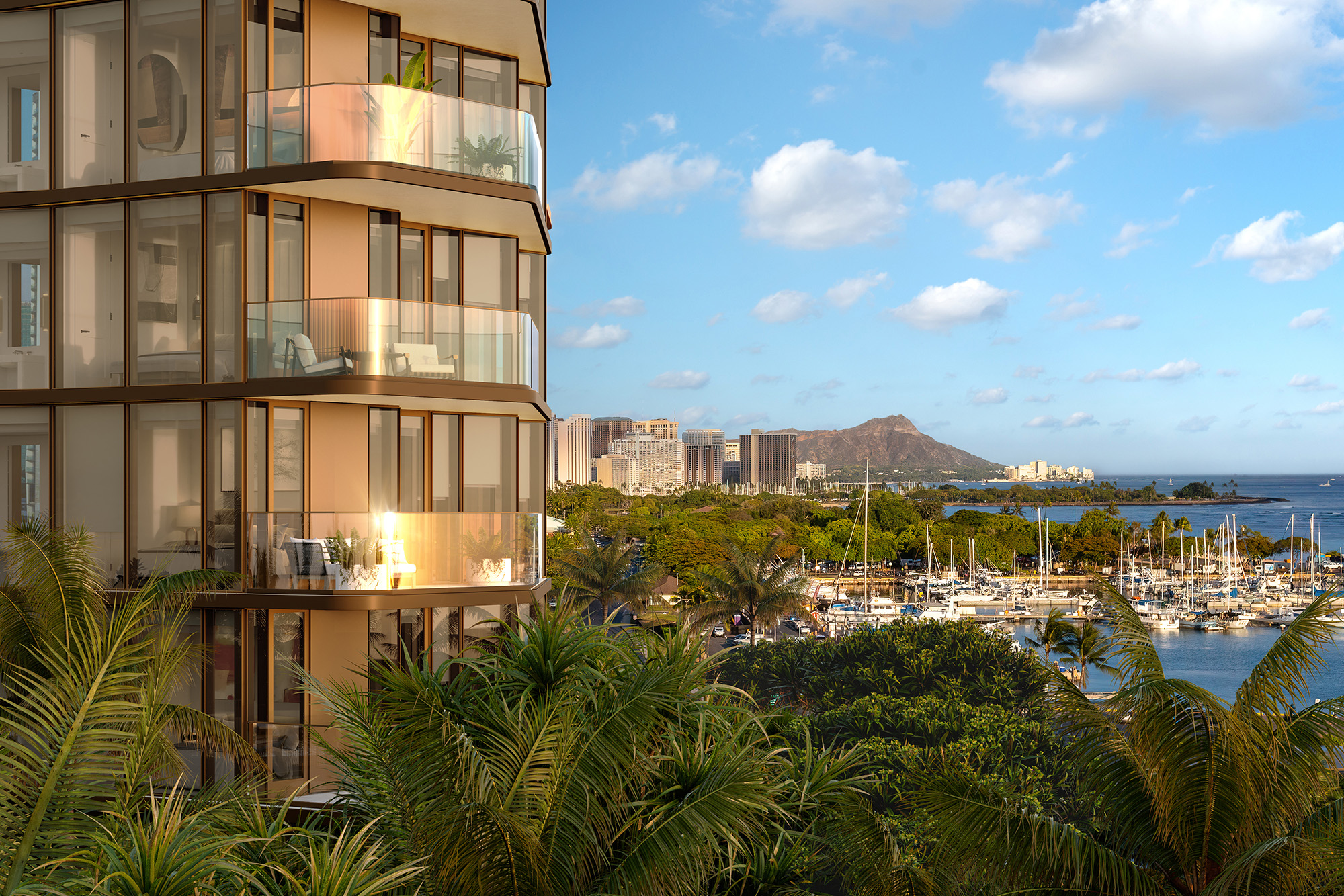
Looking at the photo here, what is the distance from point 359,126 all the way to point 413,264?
280 centimetres

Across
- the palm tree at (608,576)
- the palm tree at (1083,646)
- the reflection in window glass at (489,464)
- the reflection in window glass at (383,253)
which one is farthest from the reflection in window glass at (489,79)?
the palm tree at (1083,646)

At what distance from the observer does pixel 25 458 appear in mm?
14867

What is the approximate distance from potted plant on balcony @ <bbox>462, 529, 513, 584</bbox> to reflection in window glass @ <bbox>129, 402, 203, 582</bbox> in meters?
3.78

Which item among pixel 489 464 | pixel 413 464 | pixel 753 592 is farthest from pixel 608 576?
pixel 413 464

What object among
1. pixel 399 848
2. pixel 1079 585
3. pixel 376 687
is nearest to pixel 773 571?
pixel 376 687

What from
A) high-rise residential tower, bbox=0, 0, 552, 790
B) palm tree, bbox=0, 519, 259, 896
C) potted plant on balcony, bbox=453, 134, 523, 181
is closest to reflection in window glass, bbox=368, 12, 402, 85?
high-rise residential tower, bbox=0, 0, 552, 790

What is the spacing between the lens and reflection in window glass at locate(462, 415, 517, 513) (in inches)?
702

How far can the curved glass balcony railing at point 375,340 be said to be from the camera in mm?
14297

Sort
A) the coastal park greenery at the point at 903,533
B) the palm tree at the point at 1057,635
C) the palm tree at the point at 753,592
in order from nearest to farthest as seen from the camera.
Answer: the palm tree at the point at 753,592, the palm tree at the point at 1057,635, the coastal park greenery at the point at 903,533

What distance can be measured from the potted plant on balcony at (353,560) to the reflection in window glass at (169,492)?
201 cm

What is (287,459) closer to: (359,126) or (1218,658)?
(359,126)

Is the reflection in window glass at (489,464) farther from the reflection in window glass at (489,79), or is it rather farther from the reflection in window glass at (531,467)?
the reflection in window glass at (489,79)

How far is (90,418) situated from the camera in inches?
→ 576

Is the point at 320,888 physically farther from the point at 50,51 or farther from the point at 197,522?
the point at 50,51
